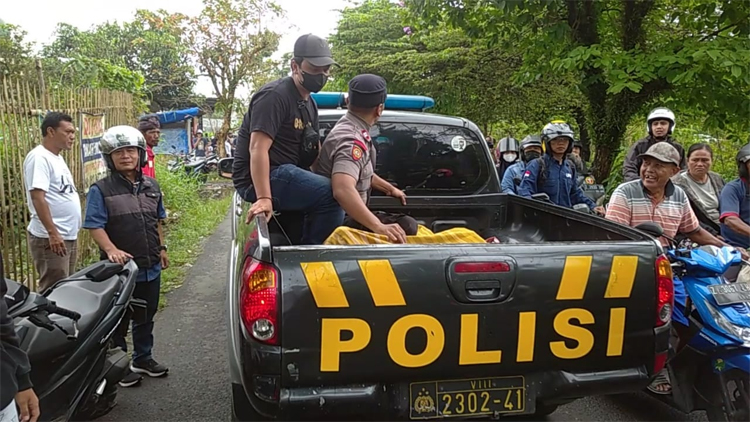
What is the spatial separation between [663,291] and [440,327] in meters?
1.04

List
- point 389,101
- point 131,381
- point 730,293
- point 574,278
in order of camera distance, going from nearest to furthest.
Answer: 1. point 574,278
2. point 730,293
3. point 131,381
4. point 389,101

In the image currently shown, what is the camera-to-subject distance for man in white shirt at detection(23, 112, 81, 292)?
412 cm

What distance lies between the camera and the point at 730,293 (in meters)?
2.87

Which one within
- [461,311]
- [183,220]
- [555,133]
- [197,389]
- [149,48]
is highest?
[149,48]

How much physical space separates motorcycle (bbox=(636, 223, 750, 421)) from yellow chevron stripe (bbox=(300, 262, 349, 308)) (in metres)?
1.85

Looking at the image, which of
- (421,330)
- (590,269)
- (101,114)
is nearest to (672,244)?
(590,269)

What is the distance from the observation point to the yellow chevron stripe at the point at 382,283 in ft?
7.13

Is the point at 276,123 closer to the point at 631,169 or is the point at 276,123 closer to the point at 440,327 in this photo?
the point at 440,327

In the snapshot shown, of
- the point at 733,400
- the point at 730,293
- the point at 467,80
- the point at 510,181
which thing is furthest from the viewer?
the point at 467,80

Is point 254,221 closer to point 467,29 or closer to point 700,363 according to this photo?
point 700,363

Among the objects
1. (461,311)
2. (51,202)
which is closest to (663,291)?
(461,311)

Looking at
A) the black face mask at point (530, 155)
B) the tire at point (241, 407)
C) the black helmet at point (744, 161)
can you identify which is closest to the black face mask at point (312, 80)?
the tire at point (241, 407)

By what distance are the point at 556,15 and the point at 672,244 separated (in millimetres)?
4776

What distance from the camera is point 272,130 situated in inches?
119
